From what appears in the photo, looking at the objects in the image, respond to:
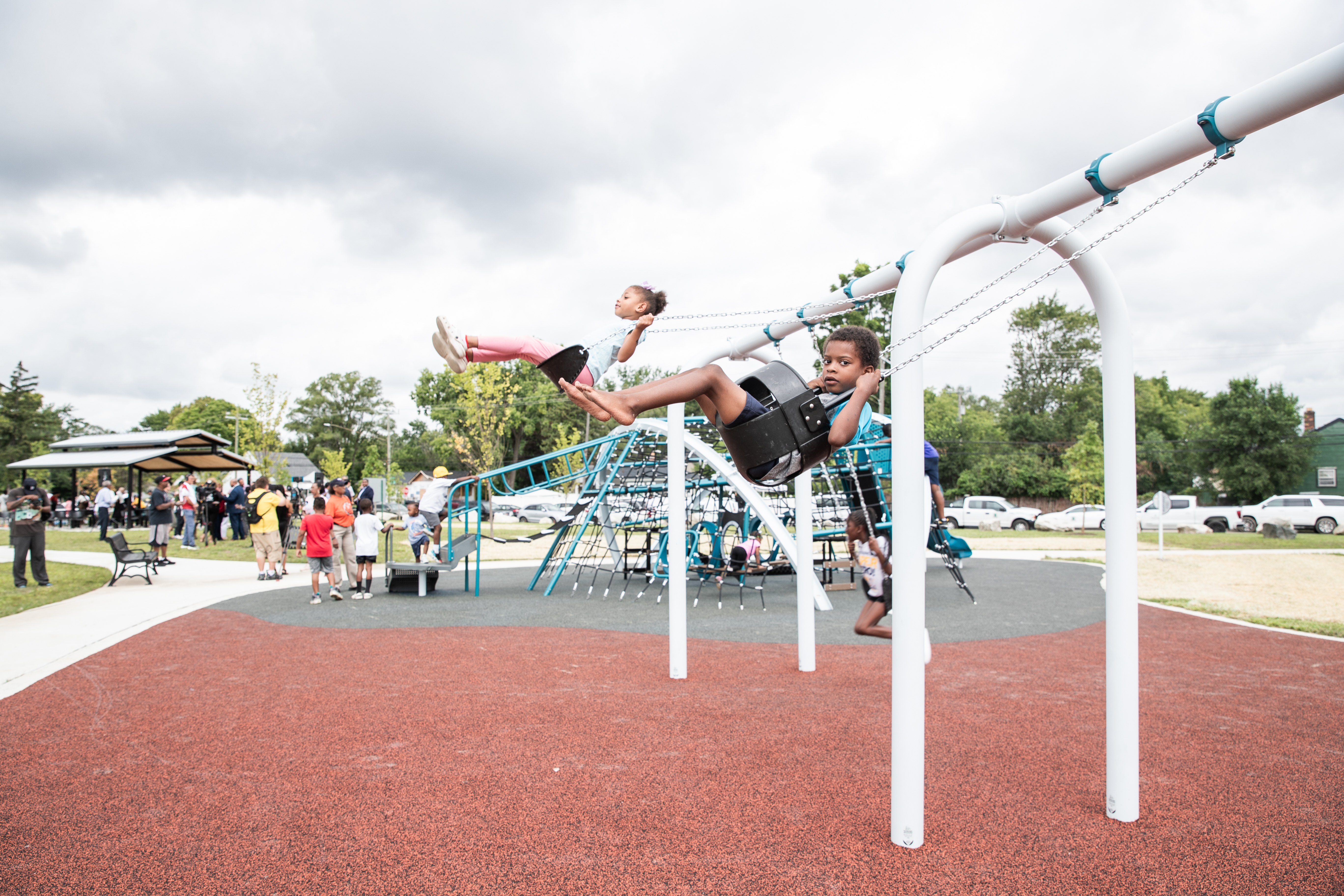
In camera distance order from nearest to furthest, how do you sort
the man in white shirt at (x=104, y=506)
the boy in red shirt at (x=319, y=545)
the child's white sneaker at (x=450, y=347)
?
the child's white sneaker at (x=450, y=347)
the boy in red shirt at (x=319, y=545)
the man in white shirt at (x=104, y=506)

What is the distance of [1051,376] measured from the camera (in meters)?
59.9

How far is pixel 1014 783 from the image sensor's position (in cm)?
436

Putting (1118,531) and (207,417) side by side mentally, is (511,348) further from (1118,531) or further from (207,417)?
(207,417)

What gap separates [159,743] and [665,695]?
11.4 feet

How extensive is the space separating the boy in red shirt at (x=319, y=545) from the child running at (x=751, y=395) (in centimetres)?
977

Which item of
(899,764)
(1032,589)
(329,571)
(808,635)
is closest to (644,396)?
(899,764)

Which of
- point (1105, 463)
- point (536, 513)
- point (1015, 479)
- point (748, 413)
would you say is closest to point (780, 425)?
point (748, 413)

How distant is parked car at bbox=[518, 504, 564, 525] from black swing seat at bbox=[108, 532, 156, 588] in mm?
27419

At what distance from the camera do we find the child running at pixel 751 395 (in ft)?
9.82

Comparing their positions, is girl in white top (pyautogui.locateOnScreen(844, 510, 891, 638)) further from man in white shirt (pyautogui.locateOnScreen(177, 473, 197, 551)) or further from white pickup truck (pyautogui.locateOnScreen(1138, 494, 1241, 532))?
white pickup truck (pyautogui.locateOnScreen(1138, 494, 1241, 532))

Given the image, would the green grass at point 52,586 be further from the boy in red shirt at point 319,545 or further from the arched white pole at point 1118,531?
the arched white pole at point 1118,531

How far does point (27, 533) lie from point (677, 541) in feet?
36.6

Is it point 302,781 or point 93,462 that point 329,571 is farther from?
point 93,462

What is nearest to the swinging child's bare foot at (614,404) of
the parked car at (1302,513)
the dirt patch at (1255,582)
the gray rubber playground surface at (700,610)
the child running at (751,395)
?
the child running at (751,395)
